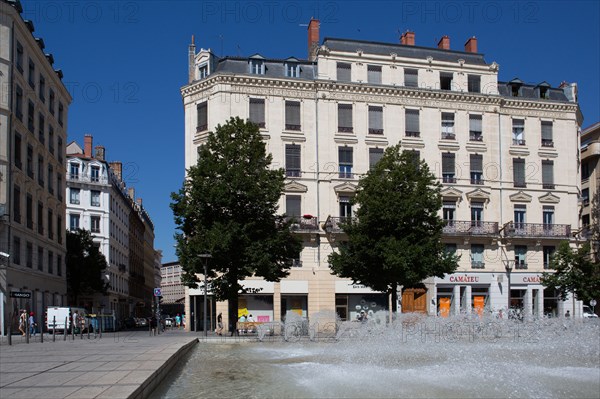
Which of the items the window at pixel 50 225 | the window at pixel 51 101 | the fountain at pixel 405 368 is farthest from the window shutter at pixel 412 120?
the window at pixel 50 225

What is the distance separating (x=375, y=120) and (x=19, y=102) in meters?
26.0

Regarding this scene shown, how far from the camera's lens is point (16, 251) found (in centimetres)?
4331

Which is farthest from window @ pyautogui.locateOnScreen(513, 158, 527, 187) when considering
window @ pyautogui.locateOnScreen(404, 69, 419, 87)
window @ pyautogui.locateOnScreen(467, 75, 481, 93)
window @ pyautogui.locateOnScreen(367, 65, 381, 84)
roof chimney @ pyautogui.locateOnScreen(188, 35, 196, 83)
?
roof chimney @ pyautogui.locateOnScreen(188, 35, 196, 83)

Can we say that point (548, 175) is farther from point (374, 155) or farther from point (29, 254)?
point (29, 254)

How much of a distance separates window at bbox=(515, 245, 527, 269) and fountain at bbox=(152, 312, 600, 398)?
72.0 feet

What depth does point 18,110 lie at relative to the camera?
44.6m

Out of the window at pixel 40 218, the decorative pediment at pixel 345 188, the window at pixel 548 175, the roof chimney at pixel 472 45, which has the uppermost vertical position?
the roof chimney at pixel 472 45

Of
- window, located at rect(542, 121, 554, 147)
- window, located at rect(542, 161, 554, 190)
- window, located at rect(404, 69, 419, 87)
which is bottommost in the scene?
window, located at rect(542, 161, 554, 190)

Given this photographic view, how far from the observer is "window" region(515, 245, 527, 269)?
52375 mm

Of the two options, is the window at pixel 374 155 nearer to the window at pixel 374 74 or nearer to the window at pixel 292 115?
the window at pixel 374 74

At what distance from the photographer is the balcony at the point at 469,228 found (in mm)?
50344

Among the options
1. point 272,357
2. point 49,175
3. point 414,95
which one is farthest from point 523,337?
point 49,175

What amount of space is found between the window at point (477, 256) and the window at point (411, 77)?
13.7m

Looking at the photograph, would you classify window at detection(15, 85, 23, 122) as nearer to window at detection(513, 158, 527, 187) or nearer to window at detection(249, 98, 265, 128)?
window at detection(249, 98, 265, 128)
